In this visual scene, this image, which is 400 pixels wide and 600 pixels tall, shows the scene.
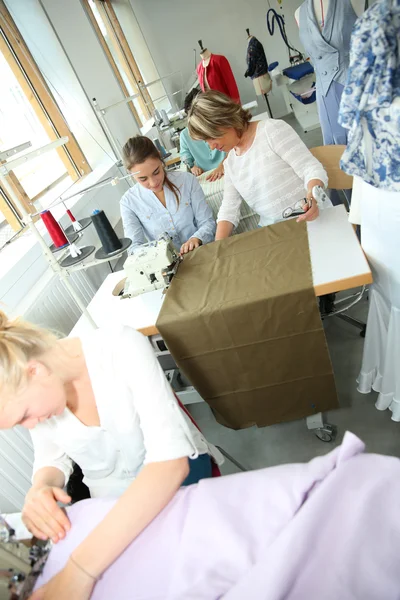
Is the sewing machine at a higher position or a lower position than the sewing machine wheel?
higher

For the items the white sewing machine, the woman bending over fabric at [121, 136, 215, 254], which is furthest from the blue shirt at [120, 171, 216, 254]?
the white sewing machine

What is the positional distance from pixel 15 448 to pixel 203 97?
173cm

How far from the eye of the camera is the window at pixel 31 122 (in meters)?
3.18

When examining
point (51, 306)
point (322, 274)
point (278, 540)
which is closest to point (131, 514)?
point (278, 540)

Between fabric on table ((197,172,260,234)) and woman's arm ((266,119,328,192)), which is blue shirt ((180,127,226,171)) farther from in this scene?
woman's arm ((266,119,328,192))

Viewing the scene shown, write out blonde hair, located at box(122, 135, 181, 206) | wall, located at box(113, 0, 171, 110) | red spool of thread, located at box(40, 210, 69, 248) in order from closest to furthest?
red spool of thread, located at box(40, 210, 69, 248)
blonde hair, located at box(122, 135, 181, 206)
wall, located at box(113, 0, 171, 110)

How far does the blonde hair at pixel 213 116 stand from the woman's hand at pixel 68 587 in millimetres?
1678

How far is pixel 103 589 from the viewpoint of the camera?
0.73 m

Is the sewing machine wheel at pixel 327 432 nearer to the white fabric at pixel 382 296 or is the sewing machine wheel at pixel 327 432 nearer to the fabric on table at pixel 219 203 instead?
the white fabric at pixel 382 296

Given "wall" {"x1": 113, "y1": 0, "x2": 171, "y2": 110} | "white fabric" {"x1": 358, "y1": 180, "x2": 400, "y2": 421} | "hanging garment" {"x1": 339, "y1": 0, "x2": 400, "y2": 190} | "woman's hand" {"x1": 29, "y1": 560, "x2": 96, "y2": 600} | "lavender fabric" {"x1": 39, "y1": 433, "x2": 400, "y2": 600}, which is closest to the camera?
"lavender fabric" {"x1": 39, "y1": 433, "x2": 400, "y2": 600}

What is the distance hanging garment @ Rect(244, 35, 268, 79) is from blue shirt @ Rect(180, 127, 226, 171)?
269 centimetres

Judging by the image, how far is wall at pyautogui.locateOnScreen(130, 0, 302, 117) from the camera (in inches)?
260

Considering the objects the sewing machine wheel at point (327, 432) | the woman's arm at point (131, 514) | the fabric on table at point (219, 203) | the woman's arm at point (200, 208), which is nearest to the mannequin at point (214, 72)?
the fabric on table at point (219, 203)

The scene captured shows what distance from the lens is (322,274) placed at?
1314 mm
